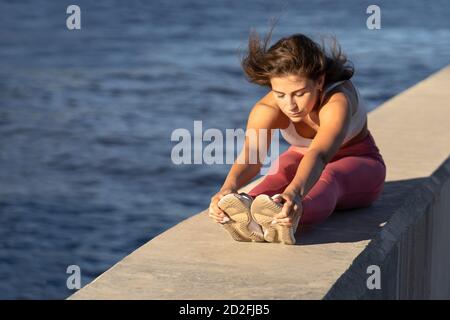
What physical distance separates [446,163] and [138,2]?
11.9 meters

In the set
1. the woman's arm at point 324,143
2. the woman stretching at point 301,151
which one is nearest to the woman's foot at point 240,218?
the woman stretching at point 301,151

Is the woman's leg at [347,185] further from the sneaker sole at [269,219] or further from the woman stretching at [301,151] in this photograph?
the sneaker sole at [269,219]

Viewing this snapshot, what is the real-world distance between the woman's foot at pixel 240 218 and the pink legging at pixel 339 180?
206mm

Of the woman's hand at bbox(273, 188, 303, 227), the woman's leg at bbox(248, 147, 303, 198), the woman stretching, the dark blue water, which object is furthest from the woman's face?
the dark blue water

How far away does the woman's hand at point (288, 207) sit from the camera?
3.55 metres

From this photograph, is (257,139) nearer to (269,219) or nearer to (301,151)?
(301,151)

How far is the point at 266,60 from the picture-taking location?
12.5ft

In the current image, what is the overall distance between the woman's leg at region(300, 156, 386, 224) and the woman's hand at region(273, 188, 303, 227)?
222mm

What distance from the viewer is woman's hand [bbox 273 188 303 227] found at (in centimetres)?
355

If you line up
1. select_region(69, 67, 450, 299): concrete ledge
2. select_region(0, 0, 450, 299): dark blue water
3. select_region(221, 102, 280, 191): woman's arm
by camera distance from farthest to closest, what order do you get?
1. select_region(0, 0, 450, 299): dark blue water
2. select_region(221, 102, 280, 191): woman's arm
3. select_region(69, 67, 450, 299): concrete ledge

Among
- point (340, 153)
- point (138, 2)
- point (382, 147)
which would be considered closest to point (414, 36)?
point (138, 2)

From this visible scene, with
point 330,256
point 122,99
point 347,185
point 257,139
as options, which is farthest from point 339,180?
point 122,99

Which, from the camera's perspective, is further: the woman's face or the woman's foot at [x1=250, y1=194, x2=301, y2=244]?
the woman's face

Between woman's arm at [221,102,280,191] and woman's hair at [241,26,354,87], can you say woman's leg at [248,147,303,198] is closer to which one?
woman's arm at [221,102,280,191]
